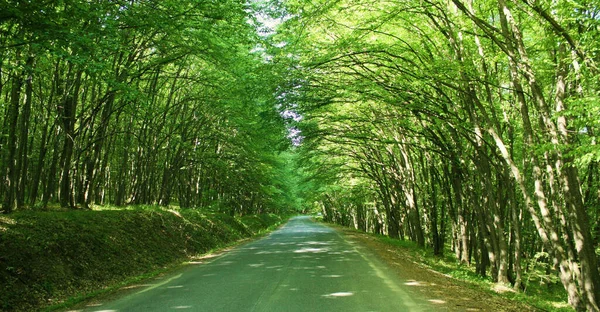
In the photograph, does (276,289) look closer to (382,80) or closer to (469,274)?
(469,274)

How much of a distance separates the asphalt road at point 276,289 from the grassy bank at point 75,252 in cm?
122

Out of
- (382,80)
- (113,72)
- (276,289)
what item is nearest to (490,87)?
(382,80)

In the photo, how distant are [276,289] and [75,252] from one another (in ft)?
15.7

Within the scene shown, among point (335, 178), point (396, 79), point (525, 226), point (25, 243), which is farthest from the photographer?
point (335, 178)

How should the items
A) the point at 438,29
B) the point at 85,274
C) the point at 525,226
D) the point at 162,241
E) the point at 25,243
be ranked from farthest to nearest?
the point at 525,226
the point at 162,241
the point at 438,29
the point at 85,274
the point at 25,243

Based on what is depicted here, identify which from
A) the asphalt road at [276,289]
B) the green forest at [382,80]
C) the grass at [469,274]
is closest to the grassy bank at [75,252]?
the asphalt road at [276,289]

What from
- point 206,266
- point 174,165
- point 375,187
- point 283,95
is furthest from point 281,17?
point 375,187

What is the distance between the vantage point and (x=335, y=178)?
89.5 ft

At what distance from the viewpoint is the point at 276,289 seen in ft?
23.7

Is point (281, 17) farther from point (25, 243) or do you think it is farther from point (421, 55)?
point (25, 243)

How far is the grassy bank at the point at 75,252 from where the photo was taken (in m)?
6.62

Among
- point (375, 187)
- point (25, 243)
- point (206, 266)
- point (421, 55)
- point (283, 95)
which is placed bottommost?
point (206, 266)

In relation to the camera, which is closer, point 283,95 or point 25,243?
point 25,243

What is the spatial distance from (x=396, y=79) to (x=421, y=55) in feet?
3.92
